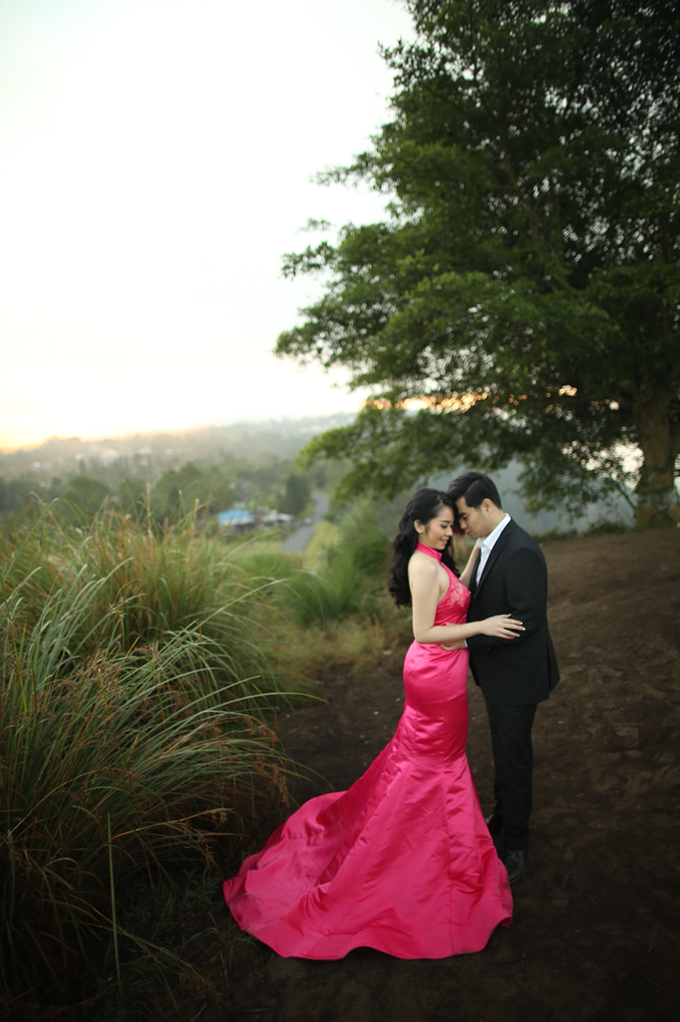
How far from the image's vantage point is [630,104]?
6.57 m

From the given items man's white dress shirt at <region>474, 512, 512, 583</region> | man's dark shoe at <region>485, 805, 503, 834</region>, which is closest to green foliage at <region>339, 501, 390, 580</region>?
man's dark shoe at <region>485, 805, 503, 834</region>

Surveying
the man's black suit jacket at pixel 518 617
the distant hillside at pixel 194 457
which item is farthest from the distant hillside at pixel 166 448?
the man's black suit jacket at pixel 518 617

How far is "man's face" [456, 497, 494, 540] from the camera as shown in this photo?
2.40 metres

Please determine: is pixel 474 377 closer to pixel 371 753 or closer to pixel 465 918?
pixel 371 753

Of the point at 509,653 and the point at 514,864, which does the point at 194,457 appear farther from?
the point at 514,864

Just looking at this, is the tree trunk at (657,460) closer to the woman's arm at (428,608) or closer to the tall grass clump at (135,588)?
the tall grass clump at (135,588)

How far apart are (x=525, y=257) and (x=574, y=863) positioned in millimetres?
Result: 7078

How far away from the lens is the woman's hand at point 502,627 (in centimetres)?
224

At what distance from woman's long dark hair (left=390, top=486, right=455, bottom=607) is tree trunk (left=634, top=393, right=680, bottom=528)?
592 centimetres

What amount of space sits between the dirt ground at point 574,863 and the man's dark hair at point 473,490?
170 centimetres

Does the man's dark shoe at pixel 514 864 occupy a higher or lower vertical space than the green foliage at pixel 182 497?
lower

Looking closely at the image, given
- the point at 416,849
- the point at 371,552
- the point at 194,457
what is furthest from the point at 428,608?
the point at 194,457

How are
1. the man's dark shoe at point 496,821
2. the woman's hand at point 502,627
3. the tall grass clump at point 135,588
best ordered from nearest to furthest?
the woman's hand at point 502,627 < the man's dark shoe at point 496,821 < the tall grass clump at point 135,588

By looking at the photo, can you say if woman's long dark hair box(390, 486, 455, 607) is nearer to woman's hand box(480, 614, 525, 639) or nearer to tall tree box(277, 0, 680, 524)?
woman's hand box(480, 614, 525, 639)
